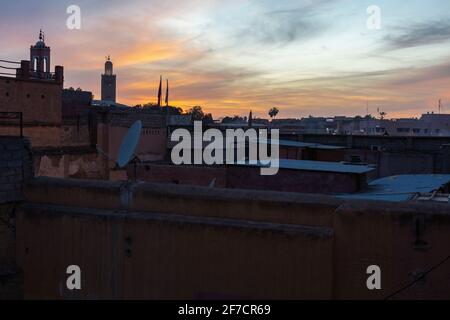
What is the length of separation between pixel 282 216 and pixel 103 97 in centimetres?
6754

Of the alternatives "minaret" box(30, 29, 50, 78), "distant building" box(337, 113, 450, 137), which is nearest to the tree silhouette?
"distant building" box(337, 113, 450, 137)

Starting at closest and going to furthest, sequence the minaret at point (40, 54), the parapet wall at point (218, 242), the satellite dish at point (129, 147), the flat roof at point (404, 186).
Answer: the parapet wall at point (218, 242) → the satellite dish at point (129, 147) → the flat roof at point (404, 186) → the minaret at point (40, 54)

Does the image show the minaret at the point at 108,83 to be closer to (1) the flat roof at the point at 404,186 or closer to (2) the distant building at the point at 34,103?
(2) the distant building at the point at 34,103

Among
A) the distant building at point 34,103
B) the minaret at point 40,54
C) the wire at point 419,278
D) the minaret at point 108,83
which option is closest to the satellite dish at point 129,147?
the wire at point 419,278

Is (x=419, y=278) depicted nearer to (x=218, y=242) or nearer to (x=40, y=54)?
(x=218, y=242)

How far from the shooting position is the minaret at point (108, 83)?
71438mm

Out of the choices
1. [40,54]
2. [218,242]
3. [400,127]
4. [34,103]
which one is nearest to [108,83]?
[40,54]

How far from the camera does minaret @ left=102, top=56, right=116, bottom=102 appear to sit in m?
71.4

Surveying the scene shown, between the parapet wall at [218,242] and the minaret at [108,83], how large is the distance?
65.1 meters

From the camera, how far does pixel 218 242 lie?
752 cm

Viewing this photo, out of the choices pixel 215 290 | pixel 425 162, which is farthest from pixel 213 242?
pixel 425 162

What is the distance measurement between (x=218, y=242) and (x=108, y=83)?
6735 centimetres

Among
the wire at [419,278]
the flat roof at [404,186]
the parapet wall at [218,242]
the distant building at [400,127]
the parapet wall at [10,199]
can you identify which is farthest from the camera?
the distant building at [400,127]

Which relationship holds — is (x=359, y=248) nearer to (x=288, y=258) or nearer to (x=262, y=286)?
(x=288, y=258)
